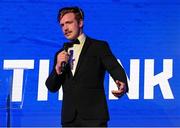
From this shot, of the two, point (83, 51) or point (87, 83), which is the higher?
point (83, 51)

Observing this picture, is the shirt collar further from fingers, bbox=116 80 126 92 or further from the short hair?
fingers, bbox=116 80 126 92

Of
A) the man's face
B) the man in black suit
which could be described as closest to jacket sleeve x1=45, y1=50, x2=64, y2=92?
the man in black suit

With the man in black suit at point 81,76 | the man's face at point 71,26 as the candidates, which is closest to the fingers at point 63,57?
the man in black suit at point 81,76

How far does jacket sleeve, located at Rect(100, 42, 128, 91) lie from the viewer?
1312 mm

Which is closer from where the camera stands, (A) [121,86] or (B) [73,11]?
(A) [121,86]

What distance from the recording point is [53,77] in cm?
136

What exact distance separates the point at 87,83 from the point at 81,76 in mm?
32

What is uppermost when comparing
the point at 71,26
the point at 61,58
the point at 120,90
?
the point at 71,26

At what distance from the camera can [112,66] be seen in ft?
4.42

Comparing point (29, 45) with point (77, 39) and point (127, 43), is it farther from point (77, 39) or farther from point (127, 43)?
point (77, 39)

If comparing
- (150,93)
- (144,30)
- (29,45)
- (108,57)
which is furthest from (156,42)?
(108,57)

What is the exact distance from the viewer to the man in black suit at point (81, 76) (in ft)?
4.35

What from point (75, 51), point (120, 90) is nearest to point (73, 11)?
point (75, 51)

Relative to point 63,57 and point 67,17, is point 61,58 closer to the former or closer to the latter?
point 63,57
